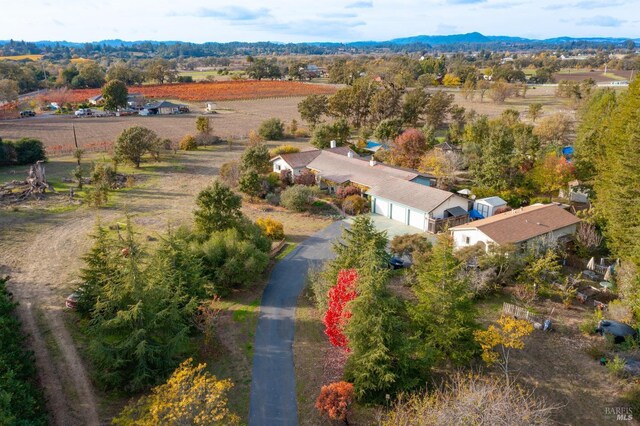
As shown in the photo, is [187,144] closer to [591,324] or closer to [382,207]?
[382,207]

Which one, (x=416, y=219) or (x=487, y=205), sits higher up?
(x=487, y=205)

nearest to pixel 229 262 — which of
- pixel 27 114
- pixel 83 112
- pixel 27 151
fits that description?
pixel 27 151

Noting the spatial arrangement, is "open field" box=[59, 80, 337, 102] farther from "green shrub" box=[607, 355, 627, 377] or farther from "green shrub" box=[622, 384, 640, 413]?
"green shrub" box=[622, 384, 640, 413]

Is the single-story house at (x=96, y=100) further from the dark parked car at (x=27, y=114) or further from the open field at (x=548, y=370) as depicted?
the open field at (x=548, y=370)

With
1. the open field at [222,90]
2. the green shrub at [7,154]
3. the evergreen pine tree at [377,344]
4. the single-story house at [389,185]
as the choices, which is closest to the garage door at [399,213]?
the single-story house at [389,185]

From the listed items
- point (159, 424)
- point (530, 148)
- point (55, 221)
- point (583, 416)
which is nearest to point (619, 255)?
point (583, 416)

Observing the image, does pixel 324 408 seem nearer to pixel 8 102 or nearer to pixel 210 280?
pixel 210 280
